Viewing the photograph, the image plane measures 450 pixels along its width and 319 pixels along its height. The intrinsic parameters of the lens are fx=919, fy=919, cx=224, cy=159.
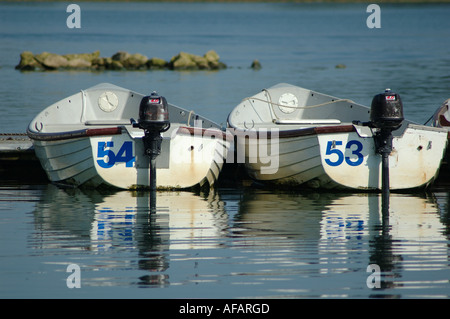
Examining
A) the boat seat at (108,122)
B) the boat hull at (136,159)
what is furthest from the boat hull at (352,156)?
the boat seat at (108,122)

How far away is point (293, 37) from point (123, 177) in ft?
232

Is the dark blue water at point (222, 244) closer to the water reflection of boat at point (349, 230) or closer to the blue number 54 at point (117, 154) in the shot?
the water reflection of boat at point (349, 230)

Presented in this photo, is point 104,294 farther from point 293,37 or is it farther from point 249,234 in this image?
point 293,37

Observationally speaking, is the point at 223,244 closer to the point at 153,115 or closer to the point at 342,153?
the point at 153,115

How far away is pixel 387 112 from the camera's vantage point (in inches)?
517

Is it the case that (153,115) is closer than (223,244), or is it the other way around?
(223,244)

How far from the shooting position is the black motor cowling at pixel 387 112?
13141 mm

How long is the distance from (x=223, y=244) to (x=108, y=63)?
121 ft

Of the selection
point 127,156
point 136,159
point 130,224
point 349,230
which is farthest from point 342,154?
point 130,224

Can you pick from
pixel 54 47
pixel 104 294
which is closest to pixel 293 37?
pixel 54 47

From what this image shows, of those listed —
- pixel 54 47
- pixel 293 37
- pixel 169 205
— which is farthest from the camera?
pixel 293 37

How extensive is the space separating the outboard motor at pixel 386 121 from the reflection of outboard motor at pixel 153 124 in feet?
9.96

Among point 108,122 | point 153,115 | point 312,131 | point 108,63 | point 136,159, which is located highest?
point 108,63
